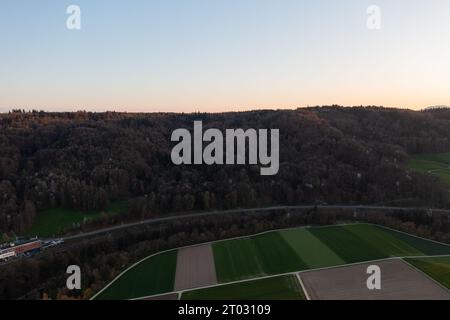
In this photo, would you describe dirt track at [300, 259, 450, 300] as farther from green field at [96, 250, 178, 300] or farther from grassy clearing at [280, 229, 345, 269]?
green field at [96, 250, 178, 300]

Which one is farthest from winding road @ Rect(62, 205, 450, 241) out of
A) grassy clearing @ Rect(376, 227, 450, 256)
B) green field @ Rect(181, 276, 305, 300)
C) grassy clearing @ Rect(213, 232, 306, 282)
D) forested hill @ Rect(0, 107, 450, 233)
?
green field @ Rect(181, 276, 305, 300)

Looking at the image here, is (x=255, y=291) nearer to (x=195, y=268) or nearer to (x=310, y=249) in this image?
(x=195, y=268)

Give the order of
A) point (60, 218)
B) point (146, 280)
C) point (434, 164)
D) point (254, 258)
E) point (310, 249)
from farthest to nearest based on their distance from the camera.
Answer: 1. point (434, 164)
2. point (60, 218)
3. point (310, 249)
4. point (254, 258)
5. point (146, 280)

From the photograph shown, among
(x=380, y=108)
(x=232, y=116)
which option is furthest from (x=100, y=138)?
(x=380, y=108)

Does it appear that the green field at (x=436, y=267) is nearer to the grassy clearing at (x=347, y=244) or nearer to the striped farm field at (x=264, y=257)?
the striped farm field at (x=264, y=257)

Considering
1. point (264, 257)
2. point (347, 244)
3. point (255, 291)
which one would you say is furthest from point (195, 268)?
point (347, 244)

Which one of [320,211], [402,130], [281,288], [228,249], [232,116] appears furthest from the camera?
[232,116]
